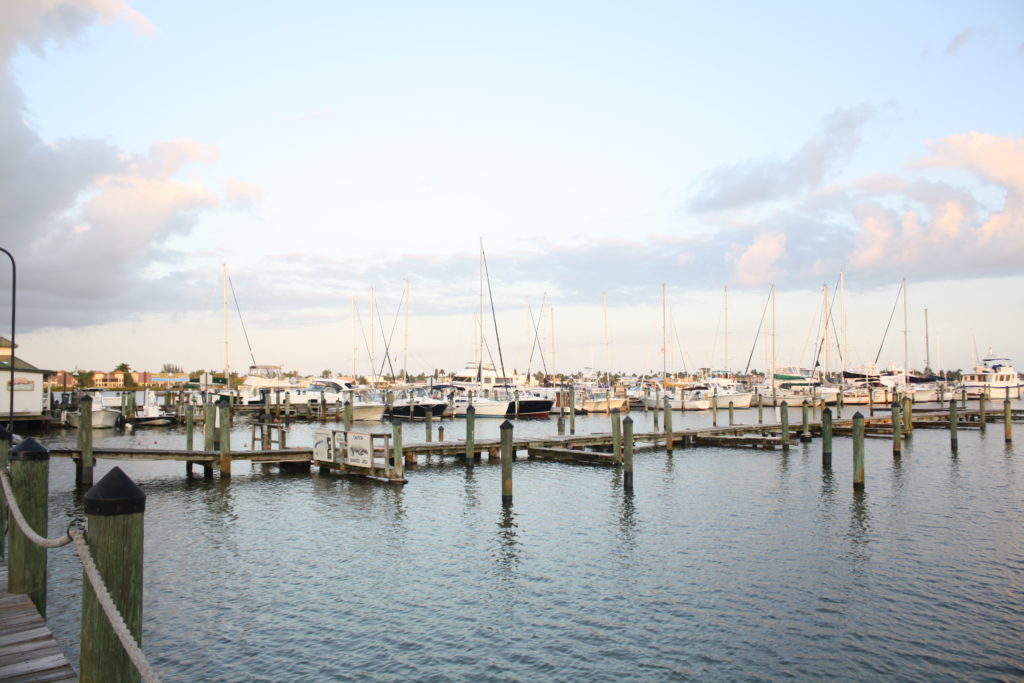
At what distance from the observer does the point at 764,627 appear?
1295cm

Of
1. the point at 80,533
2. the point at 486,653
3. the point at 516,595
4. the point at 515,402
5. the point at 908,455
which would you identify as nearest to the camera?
the point at 80,533

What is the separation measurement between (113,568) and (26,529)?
292 centimetres

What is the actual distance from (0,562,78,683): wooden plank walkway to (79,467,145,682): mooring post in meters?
1.73

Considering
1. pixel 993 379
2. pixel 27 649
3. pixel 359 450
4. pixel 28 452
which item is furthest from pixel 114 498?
pixel 993 379

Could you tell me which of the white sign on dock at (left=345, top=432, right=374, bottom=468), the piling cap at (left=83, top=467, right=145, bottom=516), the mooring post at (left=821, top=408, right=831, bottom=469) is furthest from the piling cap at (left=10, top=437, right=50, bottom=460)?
the mooring post at (left=821, top=408, right=831, bottom=469)

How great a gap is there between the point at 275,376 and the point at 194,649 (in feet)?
275

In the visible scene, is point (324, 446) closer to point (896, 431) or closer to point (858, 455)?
point (858, 455)

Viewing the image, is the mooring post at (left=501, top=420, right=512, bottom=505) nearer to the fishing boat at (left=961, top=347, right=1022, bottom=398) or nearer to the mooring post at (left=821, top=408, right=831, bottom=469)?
the mooring post at (left=821, top=408, right=831, bottom=469)

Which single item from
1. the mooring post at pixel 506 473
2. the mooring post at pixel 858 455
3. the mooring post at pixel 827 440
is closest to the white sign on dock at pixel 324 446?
the mooring post at pixel 506 473

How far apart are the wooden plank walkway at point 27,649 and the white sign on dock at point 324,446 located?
73.7 ft

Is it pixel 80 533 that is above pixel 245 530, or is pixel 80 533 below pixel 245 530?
above

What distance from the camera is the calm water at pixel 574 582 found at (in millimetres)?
11617

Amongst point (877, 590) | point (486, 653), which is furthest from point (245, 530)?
point (877, 590)

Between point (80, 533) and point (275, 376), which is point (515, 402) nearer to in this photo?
point (275, 376)
